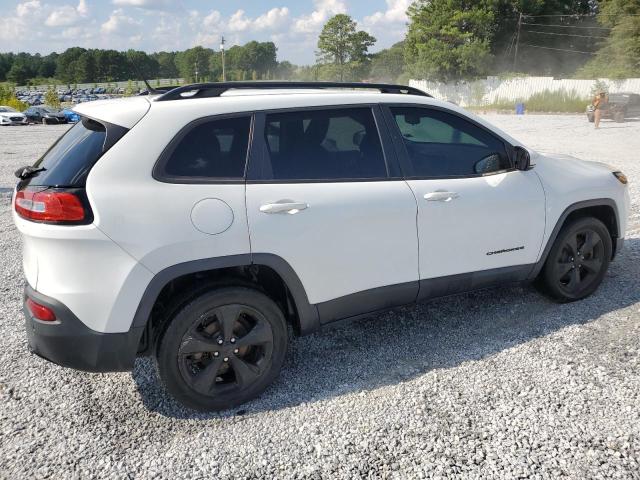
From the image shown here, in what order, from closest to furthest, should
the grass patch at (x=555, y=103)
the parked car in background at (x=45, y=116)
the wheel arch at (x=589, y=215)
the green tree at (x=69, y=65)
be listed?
the wheel arch at (x=589, y=215) → the grass patch at (x=555, y=103) → the parked car in background at (x=45, y=116) → the green tree at (x=69, y=65)

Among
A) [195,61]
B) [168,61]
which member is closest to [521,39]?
[195,61]

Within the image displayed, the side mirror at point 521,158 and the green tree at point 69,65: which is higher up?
the green tree at point 69,65

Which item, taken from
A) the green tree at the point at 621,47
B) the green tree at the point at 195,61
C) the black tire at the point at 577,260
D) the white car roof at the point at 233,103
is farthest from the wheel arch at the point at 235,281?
the green tree at the point at 195,61

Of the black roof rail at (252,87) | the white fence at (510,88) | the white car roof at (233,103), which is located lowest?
the white car roof at (233,103)

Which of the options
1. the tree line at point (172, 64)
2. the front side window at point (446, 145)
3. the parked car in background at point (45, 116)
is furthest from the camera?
the tree line at point (172, 64)

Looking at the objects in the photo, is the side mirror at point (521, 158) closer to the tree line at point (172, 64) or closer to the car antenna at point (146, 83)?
the car antenna at point (146, 83)

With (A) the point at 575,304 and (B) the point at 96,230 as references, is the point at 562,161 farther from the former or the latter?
(B) the point at 96,230

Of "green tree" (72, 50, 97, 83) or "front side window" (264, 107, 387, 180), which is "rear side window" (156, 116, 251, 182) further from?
"green tree" (72, 50, 97, 83)

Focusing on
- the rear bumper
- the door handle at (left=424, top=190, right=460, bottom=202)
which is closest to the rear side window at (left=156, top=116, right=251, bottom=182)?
the rear bumper

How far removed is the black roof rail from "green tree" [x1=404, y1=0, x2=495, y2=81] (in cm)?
4773

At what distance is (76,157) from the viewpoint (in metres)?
2.71

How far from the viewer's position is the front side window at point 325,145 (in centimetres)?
304

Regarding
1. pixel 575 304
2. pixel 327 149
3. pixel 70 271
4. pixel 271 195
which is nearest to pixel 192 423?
pixel 70 271

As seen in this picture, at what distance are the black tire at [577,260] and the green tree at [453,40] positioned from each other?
154ft
